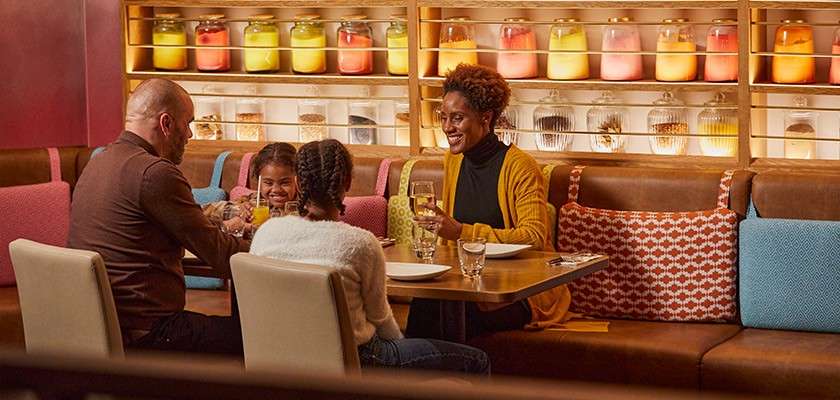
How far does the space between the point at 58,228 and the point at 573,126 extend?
1.98m

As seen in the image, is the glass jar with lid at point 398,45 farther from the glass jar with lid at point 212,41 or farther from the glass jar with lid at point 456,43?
the glass jar with lid at point 212,41

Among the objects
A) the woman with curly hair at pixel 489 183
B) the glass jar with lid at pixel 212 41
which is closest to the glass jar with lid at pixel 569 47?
the woman with curly hair at pixel 489 183

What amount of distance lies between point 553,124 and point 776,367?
4.72 ft

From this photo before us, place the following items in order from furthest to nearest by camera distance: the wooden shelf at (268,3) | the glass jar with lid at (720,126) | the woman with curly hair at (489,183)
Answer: the wooden shelf at (268,3), the glass jar with lid at (720,126), the woman with curly hair at (489,183)

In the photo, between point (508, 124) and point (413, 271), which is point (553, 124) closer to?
point (508, 124)

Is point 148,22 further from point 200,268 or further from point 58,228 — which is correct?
point 200,268

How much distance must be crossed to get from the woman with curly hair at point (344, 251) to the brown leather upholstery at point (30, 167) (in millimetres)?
2297

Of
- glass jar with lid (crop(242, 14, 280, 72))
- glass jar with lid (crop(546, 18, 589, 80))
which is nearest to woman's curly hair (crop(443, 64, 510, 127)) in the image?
glass jar with lid (crop(546, 18, 589, 80))

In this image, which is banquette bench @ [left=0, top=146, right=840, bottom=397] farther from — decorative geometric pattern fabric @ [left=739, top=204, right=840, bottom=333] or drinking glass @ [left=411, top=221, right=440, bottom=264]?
drinking glass @ [left=411, top=221, right=440, bottom=264]

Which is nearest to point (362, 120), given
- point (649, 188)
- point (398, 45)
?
point (398, 45)

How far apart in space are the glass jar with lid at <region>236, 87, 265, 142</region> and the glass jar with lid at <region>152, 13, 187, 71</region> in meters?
0.32

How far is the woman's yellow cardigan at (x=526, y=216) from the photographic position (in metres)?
4.11

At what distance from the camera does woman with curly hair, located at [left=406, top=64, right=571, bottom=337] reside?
4227mm

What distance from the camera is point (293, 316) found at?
10.1ft
